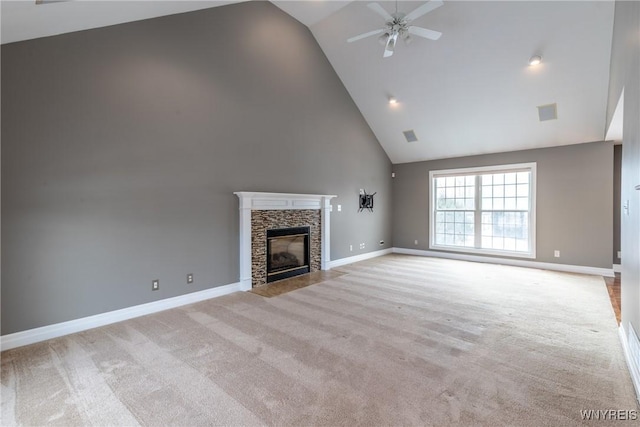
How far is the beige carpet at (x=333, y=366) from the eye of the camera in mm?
1893

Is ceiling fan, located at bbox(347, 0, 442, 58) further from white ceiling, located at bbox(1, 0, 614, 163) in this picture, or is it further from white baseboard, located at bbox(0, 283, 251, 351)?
white baseboard, located at bbox(0, 283, 251, 351)

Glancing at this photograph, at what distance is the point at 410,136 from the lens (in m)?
7.07

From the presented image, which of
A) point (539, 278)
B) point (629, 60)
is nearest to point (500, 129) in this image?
point (539, 278)

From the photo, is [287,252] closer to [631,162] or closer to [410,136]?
[410,136]

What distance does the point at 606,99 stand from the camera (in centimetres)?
476

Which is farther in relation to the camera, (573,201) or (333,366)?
(573,201)

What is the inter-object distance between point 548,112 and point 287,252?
534 cm

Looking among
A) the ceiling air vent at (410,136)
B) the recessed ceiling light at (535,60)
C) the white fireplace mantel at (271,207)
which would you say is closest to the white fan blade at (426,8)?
the recessed ceiling light at (535,60)

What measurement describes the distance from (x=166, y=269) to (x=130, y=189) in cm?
108

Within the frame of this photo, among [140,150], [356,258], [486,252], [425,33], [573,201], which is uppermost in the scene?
[425,33]

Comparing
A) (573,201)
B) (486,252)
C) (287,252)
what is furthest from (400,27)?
(486,252)

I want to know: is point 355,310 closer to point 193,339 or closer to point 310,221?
point 193,339

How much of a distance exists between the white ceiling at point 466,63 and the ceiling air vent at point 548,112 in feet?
0.30

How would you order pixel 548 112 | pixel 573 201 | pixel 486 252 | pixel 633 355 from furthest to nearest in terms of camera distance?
pixel 486 252 → pixel 573 201 → pixel 548 112 → pixel 633 355
